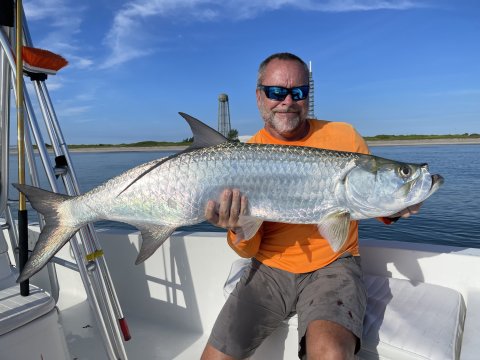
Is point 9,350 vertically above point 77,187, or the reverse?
point 77,187

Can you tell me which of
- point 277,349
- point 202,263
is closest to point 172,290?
point 202,263

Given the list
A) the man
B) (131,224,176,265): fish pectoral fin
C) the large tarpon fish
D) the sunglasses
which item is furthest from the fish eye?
(131,224,176,265): fish pectoral fin

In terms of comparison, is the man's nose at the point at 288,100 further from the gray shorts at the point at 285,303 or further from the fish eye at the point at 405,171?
the gray shorts at the point at 285,303

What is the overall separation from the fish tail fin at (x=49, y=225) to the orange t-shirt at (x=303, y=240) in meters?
1.07

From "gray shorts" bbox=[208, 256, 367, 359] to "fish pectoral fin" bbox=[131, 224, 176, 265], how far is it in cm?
69

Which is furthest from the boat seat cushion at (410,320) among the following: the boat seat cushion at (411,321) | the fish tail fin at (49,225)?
the fish tail fin at (49,225)

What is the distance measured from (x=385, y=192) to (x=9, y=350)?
7.62 feet

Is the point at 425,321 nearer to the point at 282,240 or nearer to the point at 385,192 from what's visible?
the point at 385,192

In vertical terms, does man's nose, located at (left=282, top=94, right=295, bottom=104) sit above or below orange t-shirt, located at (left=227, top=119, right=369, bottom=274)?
above

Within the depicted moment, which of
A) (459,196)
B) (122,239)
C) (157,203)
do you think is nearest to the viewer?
(157,203)

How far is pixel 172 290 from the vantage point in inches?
149

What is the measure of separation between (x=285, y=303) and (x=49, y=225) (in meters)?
1.61

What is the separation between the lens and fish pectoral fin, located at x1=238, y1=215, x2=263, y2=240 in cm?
234

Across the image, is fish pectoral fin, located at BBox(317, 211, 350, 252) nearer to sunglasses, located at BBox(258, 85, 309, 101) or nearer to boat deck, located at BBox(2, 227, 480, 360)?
boat deck, located at BBox(2, 227, 480, 360)
